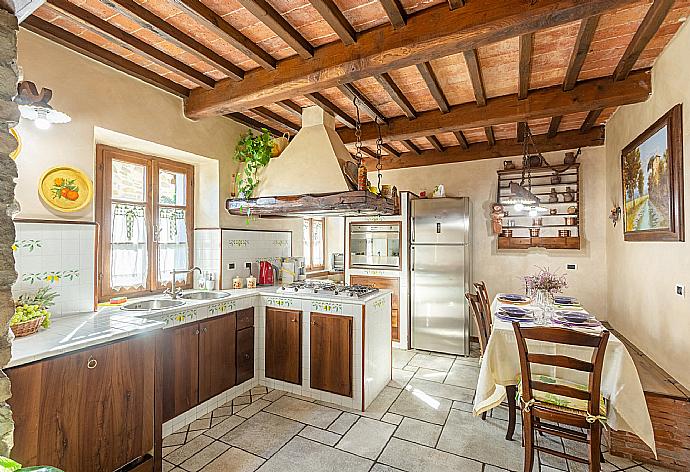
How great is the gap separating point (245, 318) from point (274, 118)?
2.16 m

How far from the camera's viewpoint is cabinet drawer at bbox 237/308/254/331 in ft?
10.7

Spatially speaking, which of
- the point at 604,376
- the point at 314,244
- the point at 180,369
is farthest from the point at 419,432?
the point at 314,244

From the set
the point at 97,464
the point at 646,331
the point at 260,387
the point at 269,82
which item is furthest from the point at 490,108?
the point at 97,464

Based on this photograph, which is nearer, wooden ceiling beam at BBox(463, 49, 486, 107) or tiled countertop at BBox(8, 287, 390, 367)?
tiled countertop at BBox(8, 287, 390, 367)

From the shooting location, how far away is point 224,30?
2203mm

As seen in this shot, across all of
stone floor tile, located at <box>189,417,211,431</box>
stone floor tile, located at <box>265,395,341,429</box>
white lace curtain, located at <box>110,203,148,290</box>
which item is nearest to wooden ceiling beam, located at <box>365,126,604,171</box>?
white lace curtain, located at <box>110,203,148,290</box>

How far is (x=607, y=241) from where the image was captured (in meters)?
4.22

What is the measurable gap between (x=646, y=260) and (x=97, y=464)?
4156mm

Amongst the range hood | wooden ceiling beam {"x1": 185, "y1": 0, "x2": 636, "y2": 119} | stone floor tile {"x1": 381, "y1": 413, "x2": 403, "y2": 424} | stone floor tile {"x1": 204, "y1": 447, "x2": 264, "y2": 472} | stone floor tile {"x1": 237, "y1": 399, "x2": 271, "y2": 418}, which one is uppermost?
wooden ceiling beam {"x1": 185, "y1": 0, "x2": 636, "y2": 119}

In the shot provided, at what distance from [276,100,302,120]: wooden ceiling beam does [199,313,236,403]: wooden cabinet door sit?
2.06 m

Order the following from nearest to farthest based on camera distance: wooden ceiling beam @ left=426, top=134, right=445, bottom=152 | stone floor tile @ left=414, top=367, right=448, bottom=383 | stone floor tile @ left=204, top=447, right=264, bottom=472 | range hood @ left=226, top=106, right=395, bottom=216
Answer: stone floor tile @ left=204, top=447, right=264, bottom=472 → range hood @ left=226, top=106, right=395, bottom=216 → stone floor tile @ left=414, top=367, right=448, bottom=383 → wooden ceiling beam @ left=426, top=134, right=445, bottom=152

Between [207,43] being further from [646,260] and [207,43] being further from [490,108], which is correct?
[646,260]

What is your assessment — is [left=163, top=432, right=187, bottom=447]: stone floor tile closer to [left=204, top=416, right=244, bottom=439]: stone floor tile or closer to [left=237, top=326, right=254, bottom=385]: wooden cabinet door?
[left=204, top=416, right=244, bottom=439]: stone floor tile

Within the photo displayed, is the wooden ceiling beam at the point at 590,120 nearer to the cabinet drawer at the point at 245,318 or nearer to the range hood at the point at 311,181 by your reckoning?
the range hood at the point at 311,181
